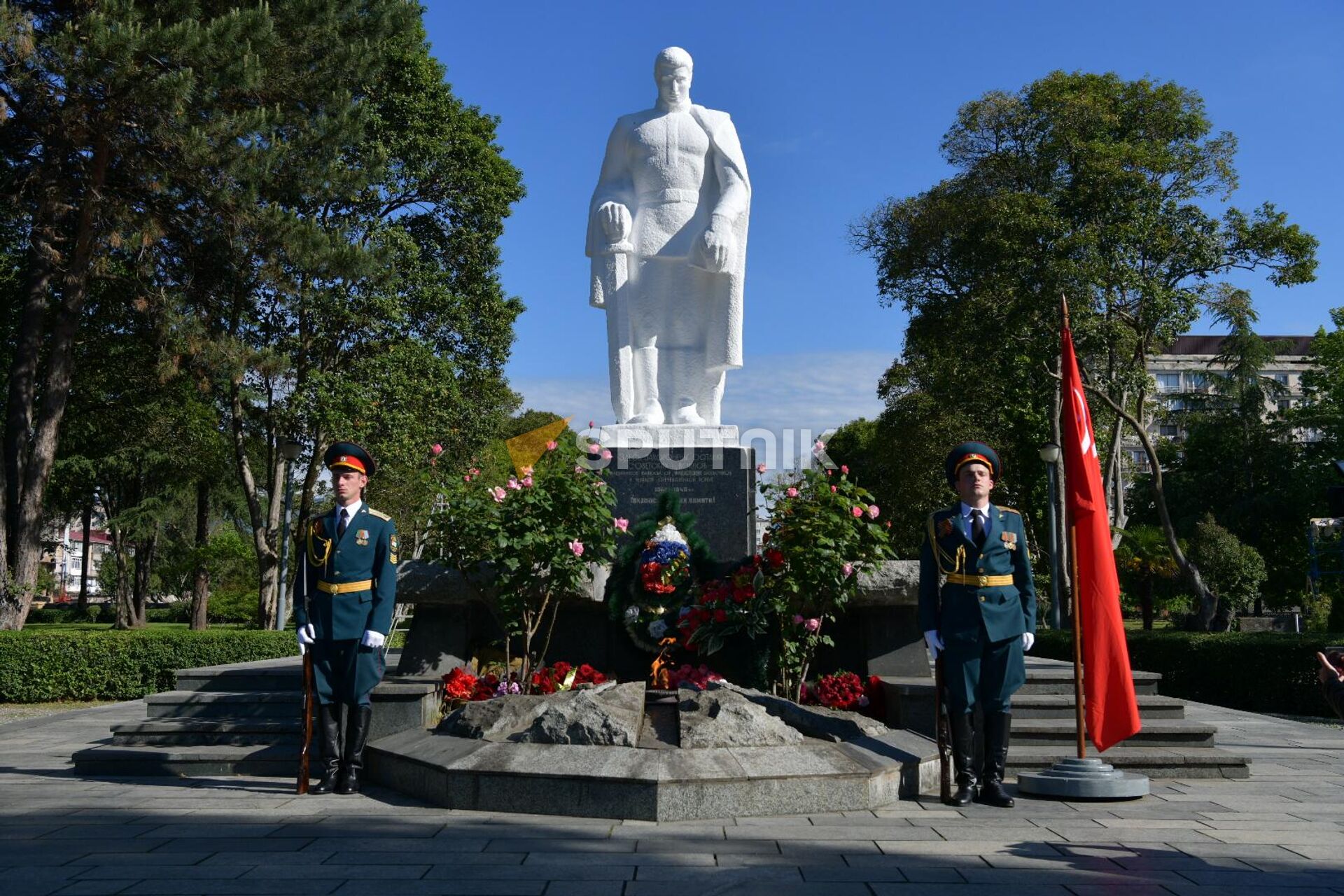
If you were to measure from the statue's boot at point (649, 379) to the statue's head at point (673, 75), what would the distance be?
2.02 metres

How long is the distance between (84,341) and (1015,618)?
18102mm

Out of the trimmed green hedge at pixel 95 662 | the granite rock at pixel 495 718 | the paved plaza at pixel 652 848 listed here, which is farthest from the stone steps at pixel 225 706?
the trimmed green hedge at pixel 95 662

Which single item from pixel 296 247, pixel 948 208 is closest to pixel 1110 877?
pixel 296 247

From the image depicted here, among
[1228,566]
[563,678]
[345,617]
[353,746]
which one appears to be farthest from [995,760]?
[1228,566]

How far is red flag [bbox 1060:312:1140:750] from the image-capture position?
565 centimetres

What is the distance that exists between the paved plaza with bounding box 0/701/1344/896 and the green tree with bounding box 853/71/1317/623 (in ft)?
44.6

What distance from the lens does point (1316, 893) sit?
3.76m

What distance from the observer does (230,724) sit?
7035 mm

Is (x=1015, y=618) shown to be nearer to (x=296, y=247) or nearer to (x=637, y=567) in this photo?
(x=637, y=567)

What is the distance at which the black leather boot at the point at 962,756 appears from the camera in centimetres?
539

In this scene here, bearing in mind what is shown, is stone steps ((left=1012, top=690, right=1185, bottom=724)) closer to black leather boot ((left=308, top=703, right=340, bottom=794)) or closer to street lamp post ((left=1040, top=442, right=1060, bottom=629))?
black leather boot ((left=308, top=703, right=340, bottom=794))

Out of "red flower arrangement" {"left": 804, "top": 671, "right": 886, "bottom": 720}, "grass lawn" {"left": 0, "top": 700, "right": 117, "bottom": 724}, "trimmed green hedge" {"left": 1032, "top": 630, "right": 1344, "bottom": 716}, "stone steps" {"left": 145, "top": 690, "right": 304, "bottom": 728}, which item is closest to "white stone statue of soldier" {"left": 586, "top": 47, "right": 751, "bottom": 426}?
"red flower arrangement" {"left": 804, "top": 671, "right": 886, "bottom": 720}

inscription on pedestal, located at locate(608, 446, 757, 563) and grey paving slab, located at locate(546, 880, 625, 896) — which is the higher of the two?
inscription on pedestal, located at locate(608, 446, 757, 563)

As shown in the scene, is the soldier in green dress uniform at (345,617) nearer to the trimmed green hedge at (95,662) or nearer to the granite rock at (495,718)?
the granite rock at (495,718)
